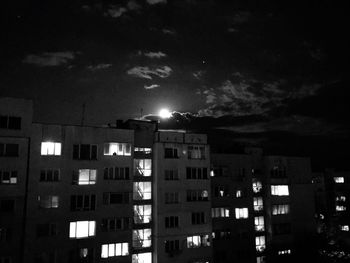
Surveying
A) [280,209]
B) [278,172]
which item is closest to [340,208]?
[280,209]

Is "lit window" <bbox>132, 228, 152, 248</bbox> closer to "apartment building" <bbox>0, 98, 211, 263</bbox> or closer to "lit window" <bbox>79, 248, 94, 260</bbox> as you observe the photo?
"apartment building" <bbox>0, 98, 211, 263</bbox>

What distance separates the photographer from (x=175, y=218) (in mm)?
47312

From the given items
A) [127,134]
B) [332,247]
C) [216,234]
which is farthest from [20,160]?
[332,247]

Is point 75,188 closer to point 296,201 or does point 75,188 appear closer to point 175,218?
point 175,218

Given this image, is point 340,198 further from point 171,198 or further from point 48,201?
point 48,201

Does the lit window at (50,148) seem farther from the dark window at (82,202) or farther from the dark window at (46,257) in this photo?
the dark window at (46,257)

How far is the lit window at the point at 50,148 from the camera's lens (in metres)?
40.4

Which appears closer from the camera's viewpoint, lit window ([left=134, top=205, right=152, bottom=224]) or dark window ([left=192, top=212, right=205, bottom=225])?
lit window ([left=134, top=205, right=152, bottom=224])

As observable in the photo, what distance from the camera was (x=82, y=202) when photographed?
41.4 metres

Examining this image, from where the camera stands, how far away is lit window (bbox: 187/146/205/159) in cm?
5024

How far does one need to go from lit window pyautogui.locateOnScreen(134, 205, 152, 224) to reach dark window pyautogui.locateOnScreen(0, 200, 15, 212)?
16340mm

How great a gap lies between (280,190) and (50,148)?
139ft

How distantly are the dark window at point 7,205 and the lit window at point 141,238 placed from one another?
16600 millimetres

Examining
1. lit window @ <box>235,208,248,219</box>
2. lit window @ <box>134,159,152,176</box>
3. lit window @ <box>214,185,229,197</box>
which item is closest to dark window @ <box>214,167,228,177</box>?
lit window @ <box>214,185,229,197</box>
